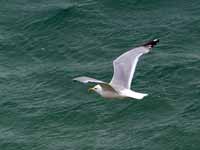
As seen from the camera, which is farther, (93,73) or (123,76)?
(93,73)

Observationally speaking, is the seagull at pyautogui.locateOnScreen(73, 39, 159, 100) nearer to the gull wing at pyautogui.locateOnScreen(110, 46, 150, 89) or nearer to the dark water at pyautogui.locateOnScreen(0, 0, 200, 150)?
the gull wing at pyautogui.locateOnScreen(110, 46, 150, 89)

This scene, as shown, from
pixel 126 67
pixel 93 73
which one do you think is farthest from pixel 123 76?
pixel 93 73

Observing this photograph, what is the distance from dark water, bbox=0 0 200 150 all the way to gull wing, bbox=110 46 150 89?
22.3 feet

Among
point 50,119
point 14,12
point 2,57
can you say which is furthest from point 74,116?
point 14,12

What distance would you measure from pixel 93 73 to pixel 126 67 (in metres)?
→ 11.1

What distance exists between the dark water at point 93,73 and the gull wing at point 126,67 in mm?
6805

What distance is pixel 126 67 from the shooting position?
4131cm

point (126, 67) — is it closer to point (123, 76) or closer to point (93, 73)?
point (123, 76)

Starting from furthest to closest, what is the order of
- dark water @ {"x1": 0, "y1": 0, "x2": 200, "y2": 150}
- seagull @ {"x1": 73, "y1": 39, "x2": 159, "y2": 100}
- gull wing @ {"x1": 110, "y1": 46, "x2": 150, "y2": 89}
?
dark water @ {"x1": 0, "y1": 0, "x2": 200, "y2": 150}, gull wing @ {"x1": 110, "y1": 46, "x2": 150, "y2": 89}, seagull @ {"x1": 73, "y1": 39, "x2": 159, "y2": 100}

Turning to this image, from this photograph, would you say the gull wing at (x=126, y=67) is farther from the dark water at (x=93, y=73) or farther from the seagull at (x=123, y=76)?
the dark water at (x=93, y=73)

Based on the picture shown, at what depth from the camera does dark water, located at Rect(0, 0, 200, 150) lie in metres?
48.2

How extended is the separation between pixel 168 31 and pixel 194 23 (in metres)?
1.84

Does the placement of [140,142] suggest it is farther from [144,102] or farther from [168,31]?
[168,31]

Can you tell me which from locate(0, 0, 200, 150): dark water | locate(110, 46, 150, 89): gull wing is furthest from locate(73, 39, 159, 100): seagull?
locate(0, 0, 200, 150): dark water
